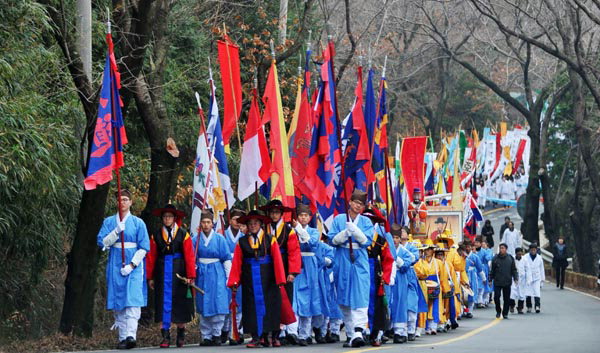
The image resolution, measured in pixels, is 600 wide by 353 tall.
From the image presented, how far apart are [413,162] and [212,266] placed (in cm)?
1357

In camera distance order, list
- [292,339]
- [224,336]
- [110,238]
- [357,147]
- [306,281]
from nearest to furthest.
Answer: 1. [110,238]
2. [292,339]
3. [306,281]
4. [224,336]
5. [357,147]

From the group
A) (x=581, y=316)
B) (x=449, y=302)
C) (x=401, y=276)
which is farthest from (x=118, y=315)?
(x=581, y=316)

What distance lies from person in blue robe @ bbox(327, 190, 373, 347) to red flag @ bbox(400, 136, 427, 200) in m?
13.9

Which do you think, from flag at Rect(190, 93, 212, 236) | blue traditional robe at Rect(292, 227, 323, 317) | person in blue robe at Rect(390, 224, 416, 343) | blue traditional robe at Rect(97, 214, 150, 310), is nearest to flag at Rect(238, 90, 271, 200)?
flag at Rect(190, 93, 212, 236)

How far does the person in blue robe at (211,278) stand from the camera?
53.3ft

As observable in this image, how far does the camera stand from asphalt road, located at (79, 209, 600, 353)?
15188mm

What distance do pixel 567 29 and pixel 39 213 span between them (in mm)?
19261

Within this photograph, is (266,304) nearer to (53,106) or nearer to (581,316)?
(53,106)

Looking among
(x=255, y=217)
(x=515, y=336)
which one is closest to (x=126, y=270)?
(x=255, y=217)

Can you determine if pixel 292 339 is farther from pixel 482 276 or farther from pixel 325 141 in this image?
pixel 482 276

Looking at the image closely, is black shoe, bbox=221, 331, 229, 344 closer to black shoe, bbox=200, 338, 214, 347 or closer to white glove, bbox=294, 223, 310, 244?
black shoe, bbox=200, 338, 214, 347

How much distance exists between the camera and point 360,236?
14.8 metres

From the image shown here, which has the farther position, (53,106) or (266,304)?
(53,106)

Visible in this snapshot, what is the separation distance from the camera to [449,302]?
20.9 meters
